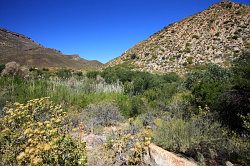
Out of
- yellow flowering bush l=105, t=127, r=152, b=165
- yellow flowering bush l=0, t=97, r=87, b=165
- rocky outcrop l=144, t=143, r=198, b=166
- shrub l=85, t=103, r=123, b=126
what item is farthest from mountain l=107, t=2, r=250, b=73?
yellow flowering bush l=0, t=97, r=87, b=165

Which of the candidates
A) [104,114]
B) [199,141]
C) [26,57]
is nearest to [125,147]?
[199,141]

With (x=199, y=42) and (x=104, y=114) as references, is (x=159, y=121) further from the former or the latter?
(x=199, y=42)

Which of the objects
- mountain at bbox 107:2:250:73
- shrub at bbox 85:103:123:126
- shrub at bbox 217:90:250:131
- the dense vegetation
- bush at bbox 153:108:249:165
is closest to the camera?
the dense vegetation

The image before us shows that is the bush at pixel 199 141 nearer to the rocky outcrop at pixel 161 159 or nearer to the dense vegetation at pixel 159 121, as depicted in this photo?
the dense vegetation at pixel 159 121

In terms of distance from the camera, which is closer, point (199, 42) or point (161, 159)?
point (161, 159)

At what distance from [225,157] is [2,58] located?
53.0 meters

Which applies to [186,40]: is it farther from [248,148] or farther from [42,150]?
[42,150]

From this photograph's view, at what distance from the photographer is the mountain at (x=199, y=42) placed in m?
30.3

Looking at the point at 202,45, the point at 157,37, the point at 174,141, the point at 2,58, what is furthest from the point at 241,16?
the point at 2,58

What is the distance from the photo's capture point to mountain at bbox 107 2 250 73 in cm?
3030

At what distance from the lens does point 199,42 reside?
113ft

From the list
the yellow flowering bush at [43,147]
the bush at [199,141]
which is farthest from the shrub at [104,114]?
the yellow flowering bush at [43,147]

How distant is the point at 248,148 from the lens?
655 cm

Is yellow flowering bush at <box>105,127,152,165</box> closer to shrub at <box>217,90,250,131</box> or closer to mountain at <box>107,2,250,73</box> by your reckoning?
shrub at <box>217,90,250,131</box>
